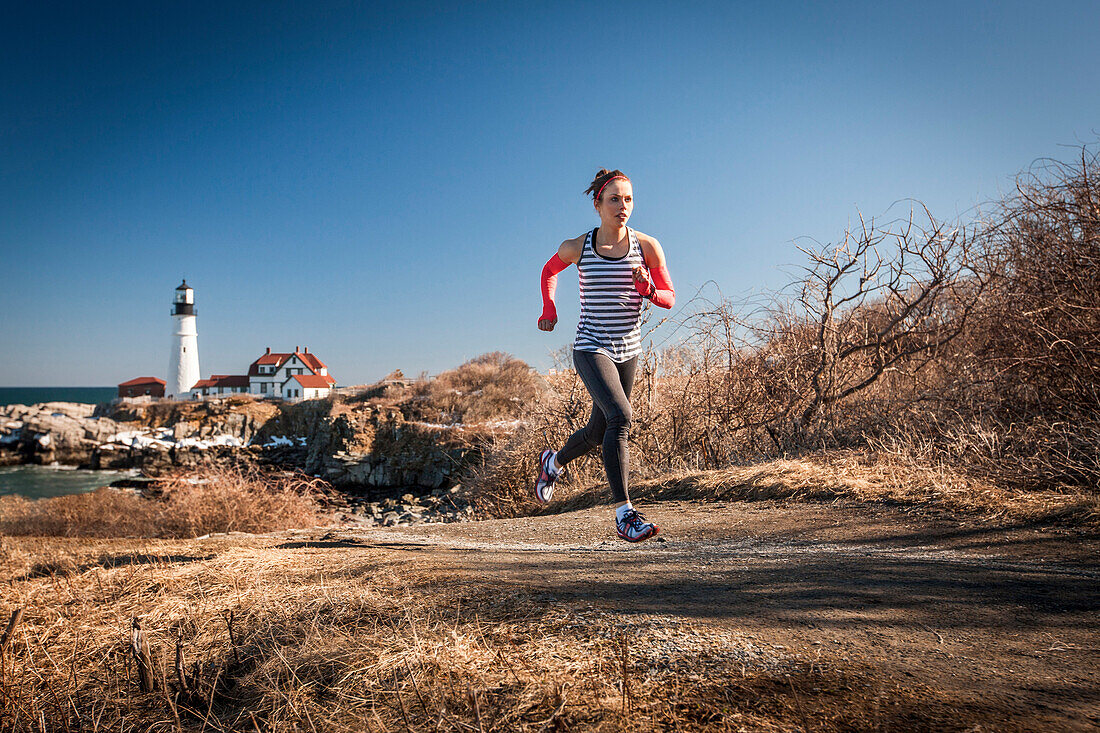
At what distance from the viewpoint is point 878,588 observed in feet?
9.62

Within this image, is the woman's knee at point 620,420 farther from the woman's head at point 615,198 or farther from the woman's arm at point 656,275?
the woman's head at point 615,198

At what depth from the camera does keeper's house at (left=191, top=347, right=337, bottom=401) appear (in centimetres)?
6016

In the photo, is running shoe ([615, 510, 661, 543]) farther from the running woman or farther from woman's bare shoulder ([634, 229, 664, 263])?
woman's bare shoulder ([634, 229, 664, 263])

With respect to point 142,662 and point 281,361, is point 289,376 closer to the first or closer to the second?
point 281,361

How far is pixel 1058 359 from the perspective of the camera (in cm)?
597

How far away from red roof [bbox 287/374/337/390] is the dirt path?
56993mm

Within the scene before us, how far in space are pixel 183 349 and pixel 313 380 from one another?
643 inches

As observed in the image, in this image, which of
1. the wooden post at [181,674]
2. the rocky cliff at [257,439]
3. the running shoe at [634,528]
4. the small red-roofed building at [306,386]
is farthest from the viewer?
the small red-roofed building at [306,386]

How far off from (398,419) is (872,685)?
30.0 m

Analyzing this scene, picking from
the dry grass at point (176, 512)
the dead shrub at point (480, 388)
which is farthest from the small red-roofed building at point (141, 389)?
the dry grass at point (176, 512)

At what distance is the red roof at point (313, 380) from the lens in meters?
58.3

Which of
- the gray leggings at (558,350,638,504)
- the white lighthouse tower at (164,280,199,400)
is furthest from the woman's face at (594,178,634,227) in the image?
the white lighthouse tower at (164,280,199,400)

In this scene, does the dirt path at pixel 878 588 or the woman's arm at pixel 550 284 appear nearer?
the dirt path at pixel 878 588

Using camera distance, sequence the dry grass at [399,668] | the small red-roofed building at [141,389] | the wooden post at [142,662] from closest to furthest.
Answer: the dry grass at [399,668], the wooden post at [142,662], the small red-roofed building at [141,389]
